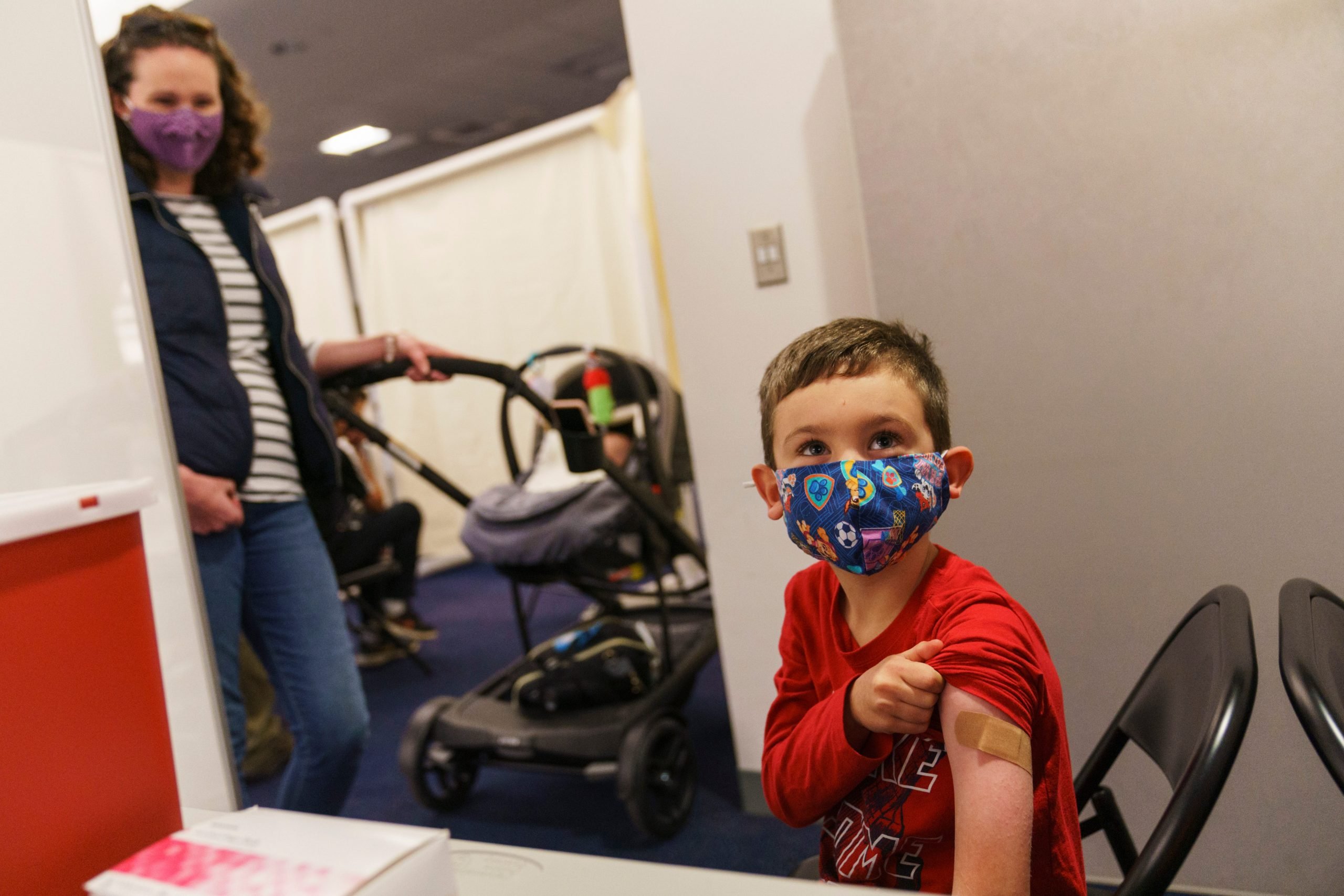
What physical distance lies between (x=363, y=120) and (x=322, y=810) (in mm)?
2193

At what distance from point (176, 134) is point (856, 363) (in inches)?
40.3

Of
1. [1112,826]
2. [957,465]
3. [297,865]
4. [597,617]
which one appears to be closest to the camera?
[297,865]

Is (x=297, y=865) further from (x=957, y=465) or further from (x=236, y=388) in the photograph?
(x=236, y=388)

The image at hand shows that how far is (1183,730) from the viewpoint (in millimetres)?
625

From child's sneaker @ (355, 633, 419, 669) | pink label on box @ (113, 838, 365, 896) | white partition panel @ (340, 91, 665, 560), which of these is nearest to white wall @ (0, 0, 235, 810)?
pink label on box @ (113, 838, 365, 896)

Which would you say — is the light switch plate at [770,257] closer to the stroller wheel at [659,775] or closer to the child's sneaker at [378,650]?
the stroller wheel at [659,775]

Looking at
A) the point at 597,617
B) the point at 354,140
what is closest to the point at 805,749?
the point at 597,617

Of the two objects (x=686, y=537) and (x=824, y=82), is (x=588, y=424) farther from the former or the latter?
(x=686, y=537)

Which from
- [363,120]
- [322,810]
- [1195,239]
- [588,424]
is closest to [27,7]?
[588,424]

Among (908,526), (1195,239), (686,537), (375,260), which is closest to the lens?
(908,526)

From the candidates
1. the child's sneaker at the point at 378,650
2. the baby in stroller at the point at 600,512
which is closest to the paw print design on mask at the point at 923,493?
the baby in stroller at the point at 600,512

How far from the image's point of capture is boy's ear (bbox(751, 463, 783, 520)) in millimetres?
693

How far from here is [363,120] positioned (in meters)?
2.79

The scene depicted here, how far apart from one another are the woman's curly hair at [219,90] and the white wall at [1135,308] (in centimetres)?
90
